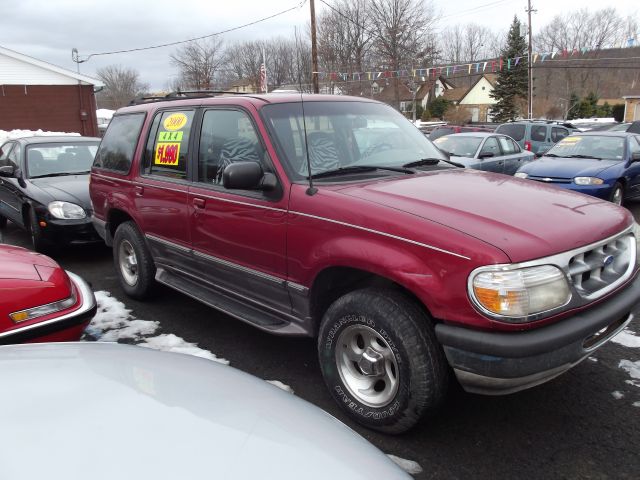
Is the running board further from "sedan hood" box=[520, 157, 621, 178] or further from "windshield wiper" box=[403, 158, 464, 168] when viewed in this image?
"sedan hood" box=[520, 157, 621, 178]

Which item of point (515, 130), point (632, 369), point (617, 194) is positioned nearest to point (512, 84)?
point (515, 130)

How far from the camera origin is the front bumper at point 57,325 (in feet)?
10.3

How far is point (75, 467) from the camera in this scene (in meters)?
1.31

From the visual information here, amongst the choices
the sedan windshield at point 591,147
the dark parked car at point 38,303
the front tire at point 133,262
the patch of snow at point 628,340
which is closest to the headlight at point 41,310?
the dark parked car at point 38,303

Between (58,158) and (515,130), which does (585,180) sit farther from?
(515,130)

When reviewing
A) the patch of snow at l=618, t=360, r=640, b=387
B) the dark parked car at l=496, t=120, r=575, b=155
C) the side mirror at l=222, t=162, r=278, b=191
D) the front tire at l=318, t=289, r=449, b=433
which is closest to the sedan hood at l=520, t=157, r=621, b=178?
the patch of snow at l=618, t=360, r=640, b=387

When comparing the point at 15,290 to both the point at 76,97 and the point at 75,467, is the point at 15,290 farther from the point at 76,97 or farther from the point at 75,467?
the point at 76,97

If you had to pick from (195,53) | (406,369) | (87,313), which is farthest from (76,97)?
(406,369)

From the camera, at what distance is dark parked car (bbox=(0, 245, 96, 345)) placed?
3180 mm

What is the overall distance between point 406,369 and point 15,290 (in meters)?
2.51

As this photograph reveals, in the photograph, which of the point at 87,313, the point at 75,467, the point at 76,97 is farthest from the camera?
the point at 76,97

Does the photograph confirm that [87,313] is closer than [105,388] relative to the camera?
No

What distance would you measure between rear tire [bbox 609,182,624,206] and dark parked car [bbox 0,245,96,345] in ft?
28.6

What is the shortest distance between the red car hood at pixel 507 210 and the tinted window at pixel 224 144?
0.87 meters
